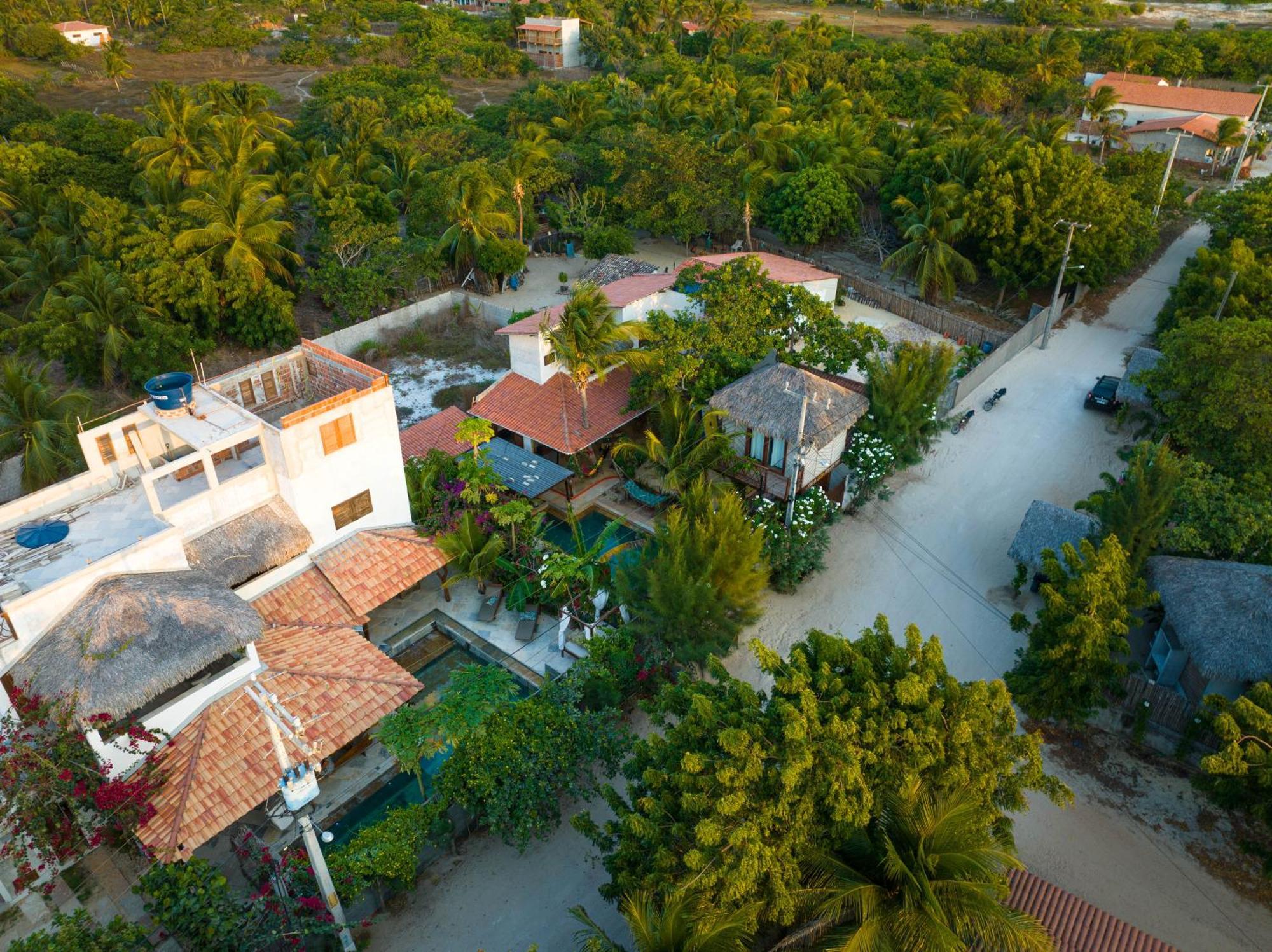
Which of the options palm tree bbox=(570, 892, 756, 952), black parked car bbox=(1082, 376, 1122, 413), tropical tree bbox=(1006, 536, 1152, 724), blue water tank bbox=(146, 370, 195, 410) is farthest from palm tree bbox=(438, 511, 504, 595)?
black parked car bbox=(1082, 376, 1122, 413)

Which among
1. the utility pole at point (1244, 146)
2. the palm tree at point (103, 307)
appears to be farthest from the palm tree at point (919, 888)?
the utility pole at point (1244, 146)

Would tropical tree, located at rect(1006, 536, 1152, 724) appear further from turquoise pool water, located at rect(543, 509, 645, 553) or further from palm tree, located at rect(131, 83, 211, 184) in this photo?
palm tree, located at rect(131, 83, 211, 184)

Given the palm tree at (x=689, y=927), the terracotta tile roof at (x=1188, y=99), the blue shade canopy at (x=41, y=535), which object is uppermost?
the terracotta tile roof at (x=1188, y=99)

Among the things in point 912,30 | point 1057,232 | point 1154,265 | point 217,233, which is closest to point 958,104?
point 1154,265

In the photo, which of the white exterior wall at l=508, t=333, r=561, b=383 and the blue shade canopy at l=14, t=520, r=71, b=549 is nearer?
the blue shade canopy at l=14, t=520, r=71, b=549

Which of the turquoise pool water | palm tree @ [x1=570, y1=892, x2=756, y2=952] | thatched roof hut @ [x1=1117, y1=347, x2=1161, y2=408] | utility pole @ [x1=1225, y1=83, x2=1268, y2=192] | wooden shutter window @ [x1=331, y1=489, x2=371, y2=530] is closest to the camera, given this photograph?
palm tree @ [x1=570, y1=892, x2=756, y2=952]

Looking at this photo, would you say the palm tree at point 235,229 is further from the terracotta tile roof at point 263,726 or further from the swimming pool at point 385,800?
the swimming pool at point 385,800
